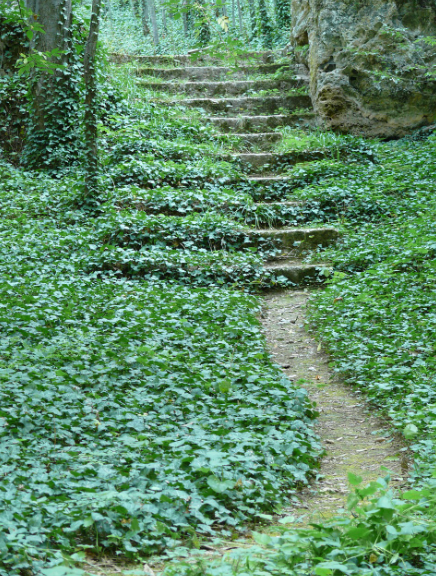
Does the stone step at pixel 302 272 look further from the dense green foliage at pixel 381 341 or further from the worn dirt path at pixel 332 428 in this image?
the worn dirt path at pixel 332 428

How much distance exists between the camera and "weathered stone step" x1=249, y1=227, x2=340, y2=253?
816cm

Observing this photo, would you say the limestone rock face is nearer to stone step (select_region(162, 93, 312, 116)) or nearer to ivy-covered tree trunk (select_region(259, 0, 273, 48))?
stone step (select_region(162, 93, 312, 116))

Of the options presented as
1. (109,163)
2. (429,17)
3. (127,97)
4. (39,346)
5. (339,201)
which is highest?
(429,17)

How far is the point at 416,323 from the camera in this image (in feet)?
16.7

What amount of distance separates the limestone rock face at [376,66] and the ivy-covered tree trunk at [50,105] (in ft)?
16.4

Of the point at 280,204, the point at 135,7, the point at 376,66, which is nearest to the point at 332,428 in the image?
the point at 280,204

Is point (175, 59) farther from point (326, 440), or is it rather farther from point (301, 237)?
point (326, 440)

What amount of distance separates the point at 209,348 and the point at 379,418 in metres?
1.53

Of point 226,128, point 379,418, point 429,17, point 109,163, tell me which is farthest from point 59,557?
point 429,17

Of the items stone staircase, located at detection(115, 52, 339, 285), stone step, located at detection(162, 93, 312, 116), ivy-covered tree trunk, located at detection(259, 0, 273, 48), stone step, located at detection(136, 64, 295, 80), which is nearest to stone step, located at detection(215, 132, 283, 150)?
stone staircase, located at detection(115, 52, 339, 285)

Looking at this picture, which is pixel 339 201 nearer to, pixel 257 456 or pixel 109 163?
pixel 109 163

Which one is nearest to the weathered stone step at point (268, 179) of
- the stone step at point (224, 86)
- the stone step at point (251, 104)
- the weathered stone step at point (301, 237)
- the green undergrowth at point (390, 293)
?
the green undergrowth at point (390, 293)

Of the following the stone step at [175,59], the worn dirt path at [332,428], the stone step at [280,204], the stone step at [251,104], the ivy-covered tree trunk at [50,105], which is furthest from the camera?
the stone step at [175,59]

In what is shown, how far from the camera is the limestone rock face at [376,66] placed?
35.8ft
